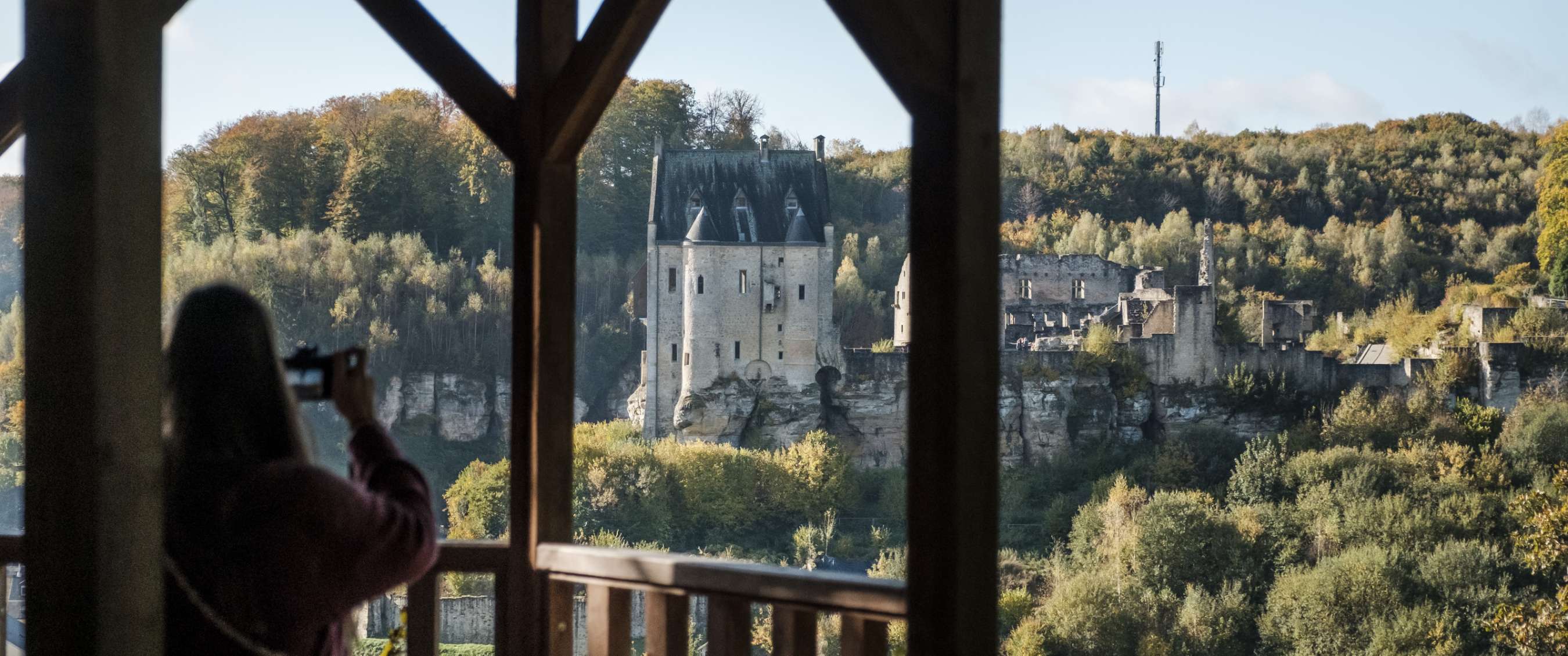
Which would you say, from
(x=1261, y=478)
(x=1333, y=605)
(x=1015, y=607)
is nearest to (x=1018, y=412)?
(x=1261, y=478)

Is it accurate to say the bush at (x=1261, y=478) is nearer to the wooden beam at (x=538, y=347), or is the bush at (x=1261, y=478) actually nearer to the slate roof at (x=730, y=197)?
the slate roof at (x=730, y=197)

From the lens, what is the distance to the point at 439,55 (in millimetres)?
1580

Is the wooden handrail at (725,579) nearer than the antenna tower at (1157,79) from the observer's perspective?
Yes

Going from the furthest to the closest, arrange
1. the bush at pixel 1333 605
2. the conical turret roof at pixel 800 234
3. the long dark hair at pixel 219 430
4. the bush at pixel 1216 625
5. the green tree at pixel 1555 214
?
1. the conical turret roof at pixel 800 234
2. the green tree at pixel 1555 214
3. the bush at pixel 1216 625
4. the bush at pixel 1333 605
5. the long dark hair at pixel 219 430

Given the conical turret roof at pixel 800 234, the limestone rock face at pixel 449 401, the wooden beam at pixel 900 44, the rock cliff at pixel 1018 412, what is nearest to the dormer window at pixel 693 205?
the conical turret roof at pixel 800 234

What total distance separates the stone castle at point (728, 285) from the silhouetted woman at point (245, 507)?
91.5ft

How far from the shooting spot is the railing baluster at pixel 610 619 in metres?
1.59

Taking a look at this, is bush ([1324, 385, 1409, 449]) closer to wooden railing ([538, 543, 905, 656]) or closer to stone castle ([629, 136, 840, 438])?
stone castle ([629, 136, 840, 438])

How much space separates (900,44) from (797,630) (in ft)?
2.12

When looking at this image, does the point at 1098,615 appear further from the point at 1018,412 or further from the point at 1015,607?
the point at 1018,412

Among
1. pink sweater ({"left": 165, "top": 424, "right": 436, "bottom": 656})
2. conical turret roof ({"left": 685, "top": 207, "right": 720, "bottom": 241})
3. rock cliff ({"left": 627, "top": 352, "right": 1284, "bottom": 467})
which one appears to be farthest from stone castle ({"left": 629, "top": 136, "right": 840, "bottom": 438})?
pink sweater ({"left": 165, "top": 424, "right": 436, "bottom": 656})

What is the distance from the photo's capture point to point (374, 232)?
28.6 m

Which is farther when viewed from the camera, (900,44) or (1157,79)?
(1157,79)

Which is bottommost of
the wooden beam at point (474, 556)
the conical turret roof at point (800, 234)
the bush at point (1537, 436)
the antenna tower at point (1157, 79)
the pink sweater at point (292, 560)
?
the bush at point (1537, 436)
